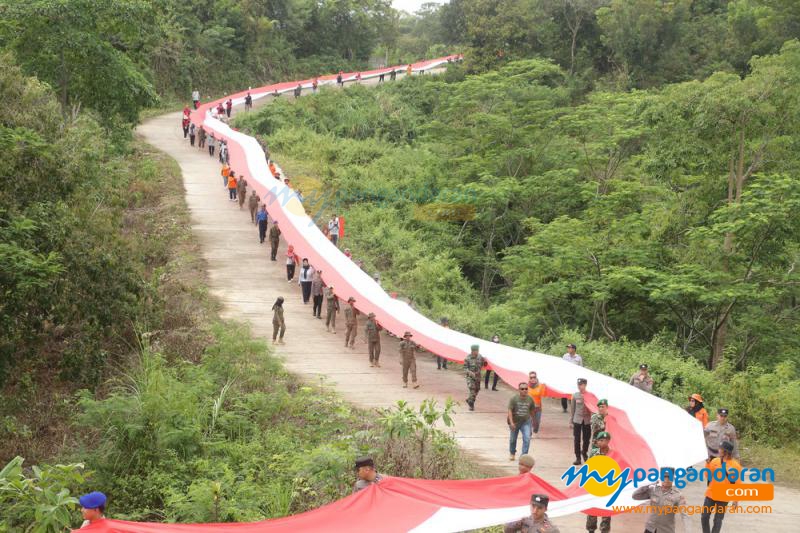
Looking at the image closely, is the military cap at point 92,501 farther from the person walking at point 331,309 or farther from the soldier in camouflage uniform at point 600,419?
the person walking at point 331,309

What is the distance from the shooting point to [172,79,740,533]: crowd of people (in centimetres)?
928

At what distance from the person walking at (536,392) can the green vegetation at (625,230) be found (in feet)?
8.57

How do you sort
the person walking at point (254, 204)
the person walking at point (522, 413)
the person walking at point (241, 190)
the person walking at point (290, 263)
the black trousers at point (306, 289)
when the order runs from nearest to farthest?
1. the person walking at point (522, 413)
2. the black trousers at point (306, 289)
3. the person walking at point (290, 263)
4. the person walking at point (254, 204)
5. the person walking at point (241, 190)

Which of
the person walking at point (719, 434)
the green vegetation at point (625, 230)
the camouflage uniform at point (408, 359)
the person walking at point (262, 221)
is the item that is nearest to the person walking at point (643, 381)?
the green vegetation at point (625, 230)

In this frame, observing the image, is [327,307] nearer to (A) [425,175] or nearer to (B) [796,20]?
(A) [425,175]

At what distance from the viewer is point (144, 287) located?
16.9m

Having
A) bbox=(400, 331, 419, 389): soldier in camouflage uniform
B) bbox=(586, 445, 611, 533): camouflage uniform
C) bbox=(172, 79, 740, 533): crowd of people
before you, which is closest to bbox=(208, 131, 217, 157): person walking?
bbox=(172, 79, 740, 533): crowd of people

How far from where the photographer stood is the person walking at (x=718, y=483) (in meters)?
10.1

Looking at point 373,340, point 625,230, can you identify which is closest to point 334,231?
point 373,340

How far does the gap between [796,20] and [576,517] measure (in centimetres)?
4440

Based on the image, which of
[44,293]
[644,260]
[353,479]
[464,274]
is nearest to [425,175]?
[464,274]

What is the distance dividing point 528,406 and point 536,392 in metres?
1.14

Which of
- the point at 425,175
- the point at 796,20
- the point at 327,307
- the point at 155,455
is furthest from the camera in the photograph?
the point at 796,20

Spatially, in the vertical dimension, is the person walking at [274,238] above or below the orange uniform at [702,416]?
above
